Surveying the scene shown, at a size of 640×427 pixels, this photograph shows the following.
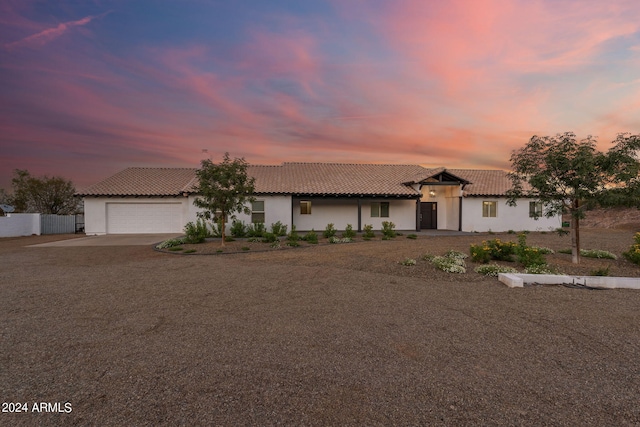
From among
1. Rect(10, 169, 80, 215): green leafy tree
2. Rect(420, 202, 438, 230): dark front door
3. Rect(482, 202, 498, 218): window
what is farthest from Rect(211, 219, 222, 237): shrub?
Rect(10, 169, 80, 215): green leafy tree

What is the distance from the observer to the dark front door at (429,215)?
23359mm

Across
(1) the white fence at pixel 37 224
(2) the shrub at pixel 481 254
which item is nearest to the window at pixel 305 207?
(2) the shrub at pixel 481 254

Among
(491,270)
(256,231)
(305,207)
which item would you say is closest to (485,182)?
(305,207)

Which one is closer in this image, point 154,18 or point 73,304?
point 73,304

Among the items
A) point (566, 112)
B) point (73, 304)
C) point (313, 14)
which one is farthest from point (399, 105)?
point (73, 304)

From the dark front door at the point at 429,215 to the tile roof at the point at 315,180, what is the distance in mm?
2344

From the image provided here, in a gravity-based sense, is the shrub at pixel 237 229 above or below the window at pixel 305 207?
below

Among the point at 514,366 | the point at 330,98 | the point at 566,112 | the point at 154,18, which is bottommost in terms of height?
the point at 514,366

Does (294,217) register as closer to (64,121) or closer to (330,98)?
(330,98)

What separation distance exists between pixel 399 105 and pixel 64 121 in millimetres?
18722

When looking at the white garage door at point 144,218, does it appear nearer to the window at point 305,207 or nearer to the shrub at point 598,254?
the window at point 305,207

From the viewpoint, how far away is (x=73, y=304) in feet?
Result: 18.2

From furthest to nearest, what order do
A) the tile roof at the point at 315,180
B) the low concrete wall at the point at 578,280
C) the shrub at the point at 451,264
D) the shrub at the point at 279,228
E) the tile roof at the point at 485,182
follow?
the tile roof at the point at 485,182
the tile roof at the point at 315,180
the shrub at the point at 279,228
the shrub at the point at 451,264
the low concrete wall at the point at 578,280

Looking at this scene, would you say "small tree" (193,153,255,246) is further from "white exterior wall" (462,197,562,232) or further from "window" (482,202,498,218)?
"window" (482,202,498,218)
